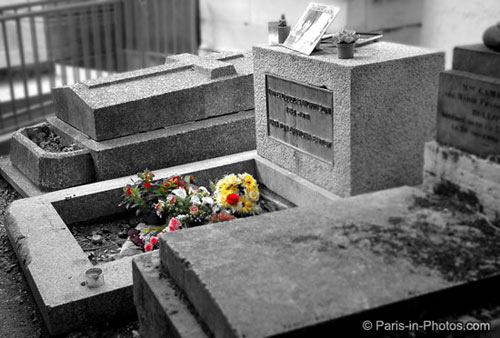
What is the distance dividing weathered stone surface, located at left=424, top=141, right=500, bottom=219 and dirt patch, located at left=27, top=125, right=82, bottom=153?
342cm

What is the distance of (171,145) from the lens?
6.11 m

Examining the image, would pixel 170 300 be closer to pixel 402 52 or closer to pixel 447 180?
pixel 447 180

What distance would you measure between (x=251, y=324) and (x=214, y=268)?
526mm

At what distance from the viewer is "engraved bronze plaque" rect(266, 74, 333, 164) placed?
5016mm

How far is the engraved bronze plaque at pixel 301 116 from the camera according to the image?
502 cm

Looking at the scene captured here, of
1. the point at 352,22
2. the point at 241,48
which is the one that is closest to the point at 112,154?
the point at 352,22

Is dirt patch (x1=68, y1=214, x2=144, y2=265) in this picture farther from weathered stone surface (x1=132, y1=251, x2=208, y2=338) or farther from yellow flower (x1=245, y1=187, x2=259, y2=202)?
weathered stone surface (x1=132, y1=251, x2=208, y2=338)

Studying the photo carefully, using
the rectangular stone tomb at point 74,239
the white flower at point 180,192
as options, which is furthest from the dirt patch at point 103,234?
the white flower at point 180,192

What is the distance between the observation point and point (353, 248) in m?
3.46

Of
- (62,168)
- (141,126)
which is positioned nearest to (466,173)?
(141,126)

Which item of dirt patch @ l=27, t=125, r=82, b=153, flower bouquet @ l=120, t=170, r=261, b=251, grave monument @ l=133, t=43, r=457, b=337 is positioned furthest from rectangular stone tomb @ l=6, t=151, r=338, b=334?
dirt patch @ l=27, t=125, r=82, b=153

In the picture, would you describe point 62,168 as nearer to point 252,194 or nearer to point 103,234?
point 103,234

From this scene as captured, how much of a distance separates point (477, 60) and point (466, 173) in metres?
0.63

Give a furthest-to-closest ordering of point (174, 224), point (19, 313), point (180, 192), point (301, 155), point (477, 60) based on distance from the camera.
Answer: point (301, 155), point (180, 192), point (174, 224), point (19, 313), point (477, 60)
